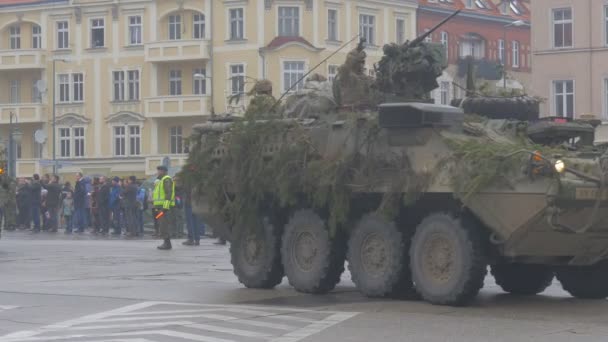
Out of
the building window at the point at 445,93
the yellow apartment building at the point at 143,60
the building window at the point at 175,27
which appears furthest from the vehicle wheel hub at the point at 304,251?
the building window at the point at 175,27

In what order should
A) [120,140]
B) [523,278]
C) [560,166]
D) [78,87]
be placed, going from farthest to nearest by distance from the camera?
[78,87]
[120,140]
[523,278]
[560,166]

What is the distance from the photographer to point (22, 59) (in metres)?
68.8

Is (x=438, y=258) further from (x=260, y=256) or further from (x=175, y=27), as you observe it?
(x=175, y=27)

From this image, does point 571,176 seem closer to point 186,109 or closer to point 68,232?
point 68,232

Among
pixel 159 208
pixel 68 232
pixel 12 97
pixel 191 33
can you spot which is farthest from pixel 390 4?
pixel 159 208

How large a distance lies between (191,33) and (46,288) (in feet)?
165

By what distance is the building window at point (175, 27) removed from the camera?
66.3 meters

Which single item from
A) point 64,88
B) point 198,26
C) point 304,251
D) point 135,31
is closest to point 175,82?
point 198,26

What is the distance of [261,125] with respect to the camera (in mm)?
16156

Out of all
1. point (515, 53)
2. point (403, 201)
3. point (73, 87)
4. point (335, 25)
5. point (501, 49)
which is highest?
point (335, 25)

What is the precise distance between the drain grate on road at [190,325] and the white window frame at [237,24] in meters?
50.4

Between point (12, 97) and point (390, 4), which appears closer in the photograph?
point (390, 4)

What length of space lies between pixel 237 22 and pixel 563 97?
17.5m

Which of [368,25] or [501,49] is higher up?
[368,25]
